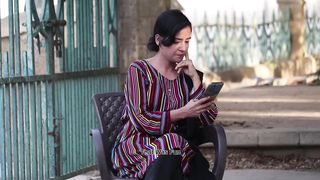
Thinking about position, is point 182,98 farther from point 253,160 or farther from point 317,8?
point 317,8

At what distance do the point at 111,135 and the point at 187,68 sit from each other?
2.11ft

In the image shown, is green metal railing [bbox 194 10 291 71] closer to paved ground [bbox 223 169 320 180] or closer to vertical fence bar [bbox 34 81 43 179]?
paved ground [bbox 223 169 320 180]

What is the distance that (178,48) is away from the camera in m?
4.21

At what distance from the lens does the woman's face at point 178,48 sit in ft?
13.7

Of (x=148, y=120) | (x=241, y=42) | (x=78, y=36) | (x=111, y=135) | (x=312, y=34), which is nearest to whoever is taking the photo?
(x=148, y=120)

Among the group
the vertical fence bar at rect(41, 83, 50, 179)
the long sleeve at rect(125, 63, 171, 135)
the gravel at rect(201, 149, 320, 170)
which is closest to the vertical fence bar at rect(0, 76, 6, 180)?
the vertical fence bar at rect(41, 83, 50, 179)

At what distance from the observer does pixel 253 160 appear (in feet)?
26.3

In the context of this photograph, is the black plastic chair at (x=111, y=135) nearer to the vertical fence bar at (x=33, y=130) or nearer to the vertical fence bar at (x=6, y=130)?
the vertical fence bar at (x=6, y=130)

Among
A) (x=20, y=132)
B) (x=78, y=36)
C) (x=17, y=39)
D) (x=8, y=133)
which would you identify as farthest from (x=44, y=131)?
(x=78, y=36)

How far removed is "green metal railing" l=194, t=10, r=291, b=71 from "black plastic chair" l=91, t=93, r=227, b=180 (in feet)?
39.8

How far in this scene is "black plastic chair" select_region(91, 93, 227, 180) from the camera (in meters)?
4.33

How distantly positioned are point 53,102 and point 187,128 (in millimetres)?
2483

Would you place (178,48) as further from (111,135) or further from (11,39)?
(11,39)

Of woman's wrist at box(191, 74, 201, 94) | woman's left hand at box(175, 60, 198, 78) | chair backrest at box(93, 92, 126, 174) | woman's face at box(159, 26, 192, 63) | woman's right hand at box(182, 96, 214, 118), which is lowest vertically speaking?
chair backrest at box(93, 92, 126, 174)
